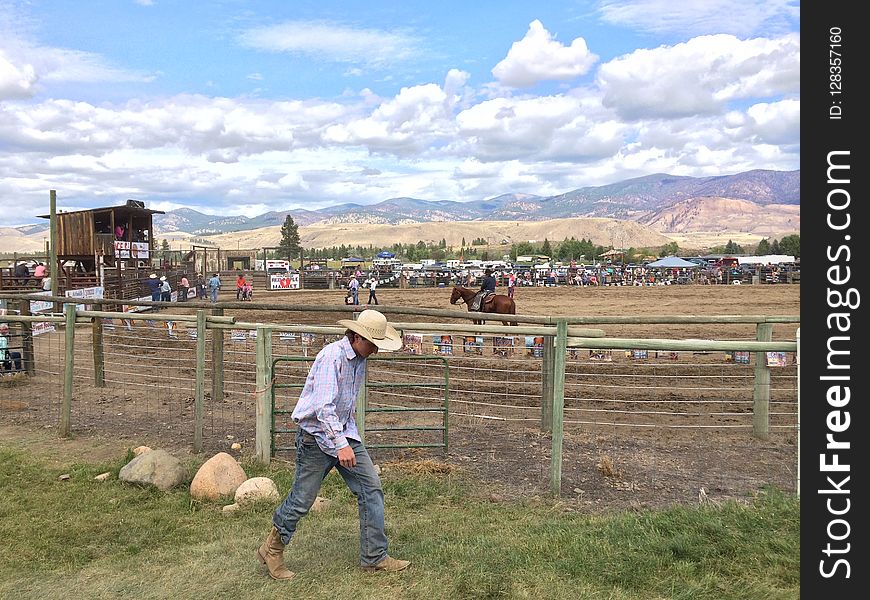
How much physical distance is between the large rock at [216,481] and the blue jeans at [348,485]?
1.93m

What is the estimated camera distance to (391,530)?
5.66 m

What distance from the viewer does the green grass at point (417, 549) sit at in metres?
4.54

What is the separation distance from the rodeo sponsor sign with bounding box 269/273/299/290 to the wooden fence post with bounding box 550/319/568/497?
37038 millimetres

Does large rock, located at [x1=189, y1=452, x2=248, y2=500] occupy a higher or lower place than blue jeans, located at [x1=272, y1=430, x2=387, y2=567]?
Answer: lower

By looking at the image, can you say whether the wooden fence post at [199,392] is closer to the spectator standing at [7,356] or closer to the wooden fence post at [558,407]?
the wooden fence post at [558,407]

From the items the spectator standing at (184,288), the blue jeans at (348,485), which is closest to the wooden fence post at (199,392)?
the blue jeans at (348,485)

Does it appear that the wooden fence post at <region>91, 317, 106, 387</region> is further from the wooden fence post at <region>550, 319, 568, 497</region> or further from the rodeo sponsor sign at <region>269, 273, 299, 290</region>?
the rodeo sponsor sign at <region>269, 273, 299, 290</region>

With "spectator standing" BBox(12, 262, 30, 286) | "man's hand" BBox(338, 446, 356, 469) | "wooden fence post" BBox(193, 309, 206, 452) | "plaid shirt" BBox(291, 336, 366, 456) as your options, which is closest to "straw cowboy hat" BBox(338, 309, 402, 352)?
"plaid shirt" BBox(291, 336, 366, 456)

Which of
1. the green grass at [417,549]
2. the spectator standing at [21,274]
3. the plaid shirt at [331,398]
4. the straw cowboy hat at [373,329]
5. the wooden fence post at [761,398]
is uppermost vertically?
the spectator standing at [21,274]

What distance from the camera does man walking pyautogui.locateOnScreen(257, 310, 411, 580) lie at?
4.65 meters

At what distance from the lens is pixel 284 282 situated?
4272cm

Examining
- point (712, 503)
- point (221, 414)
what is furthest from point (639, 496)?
point (221, 414)

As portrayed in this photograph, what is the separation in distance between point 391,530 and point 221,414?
4832mm

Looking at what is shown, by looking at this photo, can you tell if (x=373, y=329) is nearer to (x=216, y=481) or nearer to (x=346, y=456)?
(x=346, y=456)
